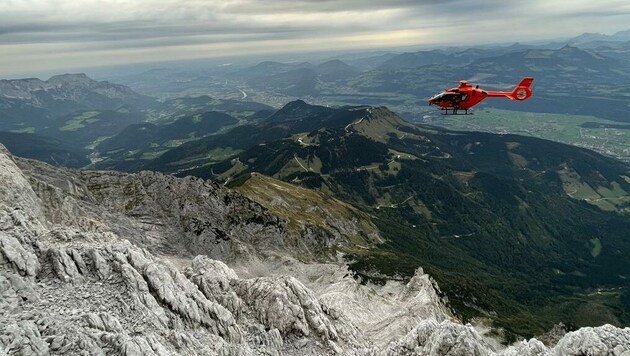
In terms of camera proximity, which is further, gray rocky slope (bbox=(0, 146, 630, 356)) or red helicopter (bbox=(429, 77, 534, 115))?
red helicopter (bbox=(429, 77, 534, 115))

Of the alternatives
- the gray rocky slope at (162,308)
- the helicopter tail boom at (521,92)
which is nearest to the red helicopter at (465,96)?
the helicopter tail boom at (521,92)

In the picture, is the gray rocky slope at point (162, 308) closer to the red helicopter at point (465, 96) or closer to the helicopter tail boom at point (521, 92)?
the red helicopter at point (465, 96)

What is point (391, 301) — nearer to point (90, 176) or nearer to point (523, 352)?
point (523, 352)

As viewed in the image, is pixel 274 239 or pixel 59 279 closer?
pixel 59 279

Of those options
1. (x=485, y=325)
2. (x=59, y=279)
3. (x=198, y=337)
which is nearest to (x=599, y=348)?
(x=198, y=337)

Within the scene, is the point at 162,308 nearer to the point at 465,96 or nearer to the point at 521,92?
the point at 465,96

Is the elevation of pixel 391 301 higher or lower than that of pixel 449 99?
lower

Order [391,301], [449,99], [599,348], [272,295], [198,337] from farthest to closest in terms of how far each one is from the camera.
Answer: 1. [391,301]
2. [449,99]
3. [272,295]
4. [198,337]
5. [599,348]

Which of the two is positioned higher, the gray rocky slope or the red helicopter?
the red helicopter

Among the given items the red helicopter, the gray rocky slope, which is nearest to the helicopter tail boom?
the red helicopter

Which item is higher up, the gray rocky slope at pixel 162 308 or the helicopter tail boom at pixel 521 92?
the helicopter tail boom at pixel 521 92

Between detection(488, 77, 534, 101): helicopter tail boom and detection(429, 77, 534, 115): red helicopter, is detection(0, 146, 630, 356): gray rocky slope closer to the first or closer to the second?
detection(429, 77, 534, 115): red helicopter
